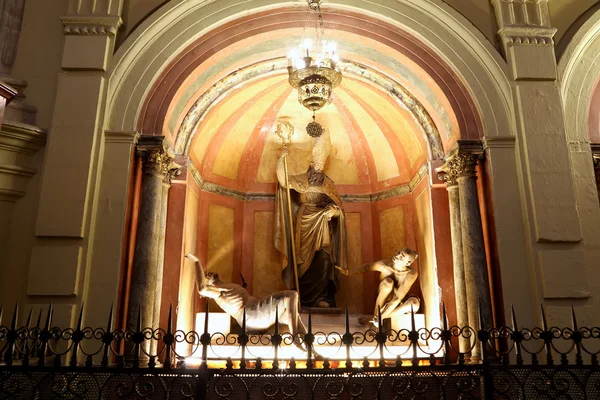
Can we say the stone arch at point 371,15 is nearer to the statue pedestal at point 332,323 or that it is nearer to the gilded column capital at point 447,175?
the gilded column capital at point 447,175

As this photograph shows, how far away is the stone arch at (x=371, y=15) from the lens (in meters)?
5.97

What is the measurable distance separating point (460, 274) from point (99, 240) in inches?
153

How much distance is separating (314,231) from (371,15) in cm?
298

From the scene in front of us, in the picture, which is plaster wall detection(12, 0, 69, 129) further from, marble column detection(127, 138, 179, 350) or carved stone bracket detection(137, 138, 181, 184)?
marble column detection(127, 138, 179, 350)

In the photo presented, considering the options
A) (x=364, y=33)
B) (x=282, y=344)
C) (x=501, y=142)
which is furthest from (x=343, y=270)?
(x=364, y=33)

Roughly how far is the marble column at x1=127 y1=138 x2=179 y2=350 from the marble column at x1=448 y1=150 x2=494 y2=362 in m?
3.32

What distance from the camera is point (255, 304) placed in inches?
243

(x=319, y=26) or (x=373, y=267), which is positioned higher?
(x=319, y=26)

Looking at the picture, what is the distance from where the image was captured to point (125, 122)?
584 cm

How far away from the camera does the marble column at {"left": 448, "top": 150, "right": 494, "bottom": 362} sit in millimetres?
5605

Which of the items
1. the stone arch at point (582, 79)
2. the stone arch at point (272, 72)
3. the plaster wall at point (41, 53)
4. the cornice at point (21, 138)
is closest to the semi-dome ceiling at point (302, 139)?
the stone arch at point (272, 72)

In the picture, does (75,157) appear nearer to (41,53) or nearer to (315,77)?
(41,53)

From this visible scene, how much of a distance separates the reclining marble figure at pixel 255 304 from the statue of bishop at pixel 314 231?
1297 millimetres

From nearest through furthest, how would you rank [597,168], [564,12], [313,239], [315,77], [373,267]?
[315,77]
[597,168]
[564,12]
[373,267]
[313,239]
